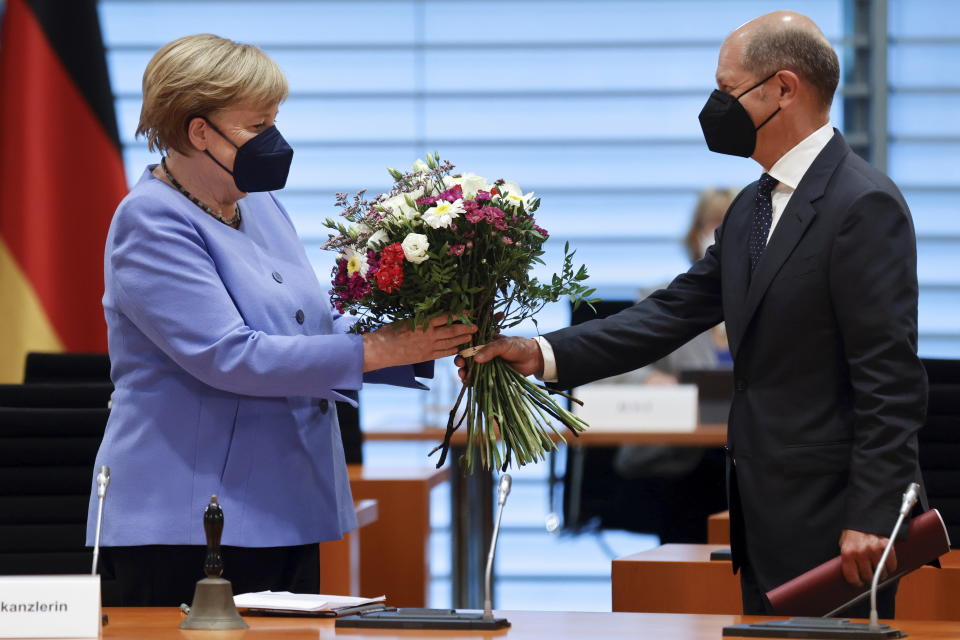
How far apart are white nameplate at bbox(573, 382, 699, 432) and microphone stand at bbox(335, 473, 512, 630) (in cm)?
323

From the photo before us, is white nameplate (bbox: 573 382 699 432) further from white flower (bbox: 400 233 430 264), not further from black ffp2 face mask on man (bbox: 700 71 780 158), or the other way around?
white flower (bbox: 400 233 430 264)

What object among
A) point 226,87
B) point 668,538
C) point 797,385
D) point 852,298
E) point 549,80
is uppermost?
point 549,80

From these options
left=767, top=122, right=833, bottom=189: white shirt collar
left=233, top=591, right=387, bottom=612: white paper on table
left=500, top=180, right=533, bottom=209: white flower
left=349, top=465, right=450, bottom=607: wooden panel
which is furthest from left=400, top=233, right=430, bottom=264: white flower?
left=349, top=465, right=450, bottom=607: wooden panel

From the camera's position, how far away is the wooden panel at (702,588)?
307cm

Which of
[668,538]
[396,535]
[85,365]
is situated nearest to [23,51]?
[85,365]

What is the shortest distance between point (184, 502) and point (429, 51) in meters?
5.18

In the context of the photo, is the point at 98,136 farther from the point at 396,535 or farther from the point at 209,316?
the point at 209,316

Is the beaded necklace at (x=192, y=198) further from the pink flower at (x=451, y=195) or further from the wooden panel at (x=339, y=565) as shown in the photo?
the wooden panel at (x=339, y=565)

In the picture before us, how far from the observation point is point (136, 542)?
2416mm

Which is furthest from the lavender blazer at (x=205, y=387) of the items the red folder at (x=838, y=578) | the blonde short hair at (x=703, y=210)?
the blonde short hair at (x=703, y=210)

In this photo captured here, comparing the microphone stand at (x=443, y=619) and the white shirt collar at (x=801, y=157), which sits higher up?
the white shirt collar at (x=801, y=157)

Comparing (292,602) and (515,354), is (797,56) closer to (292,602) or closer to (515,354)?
(515,354)

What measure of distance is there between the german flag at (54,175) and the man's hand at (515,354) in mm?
3924

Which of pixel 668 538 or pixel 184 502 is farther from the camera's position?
A: pixel 668 538
